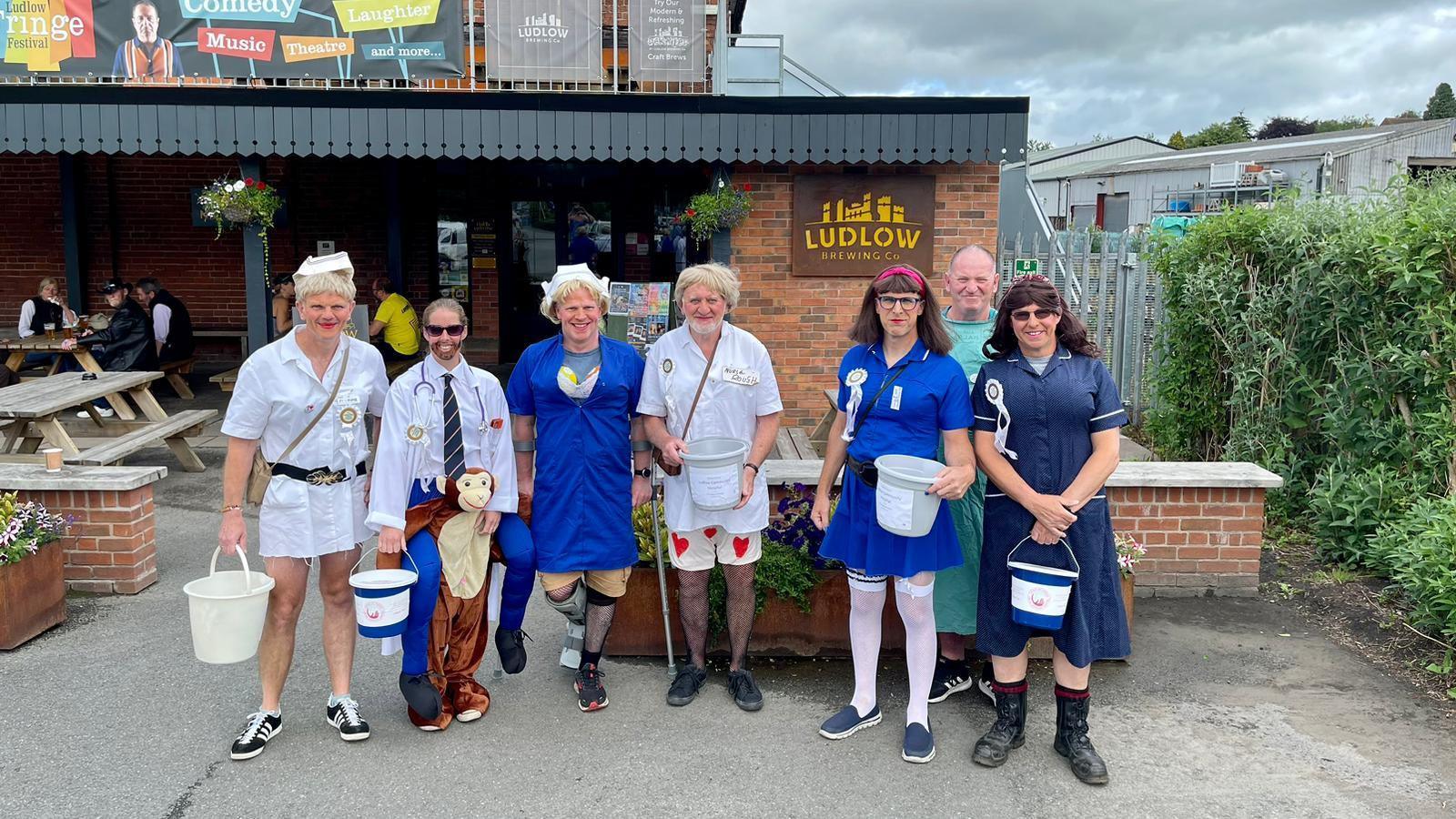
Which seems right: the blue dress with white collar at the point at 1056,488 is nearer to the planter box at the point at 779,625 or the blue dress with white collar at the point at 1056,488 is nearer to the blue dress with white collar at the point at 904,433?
the blue dress with white collar at the point at 904,433

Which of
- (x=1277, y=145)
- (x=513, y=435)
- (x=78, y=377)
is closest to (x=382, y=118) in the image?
(x=78, y=377)

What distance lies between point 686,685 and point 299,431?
1707 mm

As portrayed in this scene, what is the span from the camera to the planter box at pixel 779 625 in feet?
14.8

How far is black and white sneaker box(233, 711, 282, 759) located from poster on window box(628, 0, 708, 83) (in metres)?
7.00

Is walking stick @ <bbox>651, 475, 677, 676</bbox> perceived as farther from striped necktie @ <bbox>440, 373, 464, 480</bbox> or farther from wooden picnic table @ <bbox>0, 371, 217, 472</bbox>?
wooden picnic table @ <bbox>0, 371, 217, 472</bbox>

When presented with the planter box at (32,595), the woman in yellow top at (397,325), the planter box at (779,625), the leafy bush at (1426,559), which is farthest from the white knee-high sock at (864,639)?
the woman in yellow top at (397,325)

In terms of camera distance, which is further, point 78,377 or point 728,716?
point 78,377

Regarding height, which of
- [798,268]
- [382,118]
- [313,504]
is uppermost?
[382,118]

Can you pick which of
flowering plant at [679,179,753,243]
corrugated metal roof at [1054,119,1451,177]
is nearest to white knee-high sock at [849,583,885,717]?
flowering plant at [679,179,753,243]

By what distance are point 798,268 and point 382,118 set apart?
3689mm

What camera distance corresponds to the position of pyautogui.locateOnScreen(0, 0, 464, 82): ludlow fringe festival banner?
907cm

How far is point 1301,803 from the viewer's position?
343cm

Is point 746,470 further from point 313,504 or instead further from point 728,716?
point 313,504

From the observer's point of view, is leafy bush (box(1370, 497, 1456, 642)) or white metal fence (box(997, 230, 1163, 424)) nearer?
leafy bush (box(1370, 497, 1456, 642))
